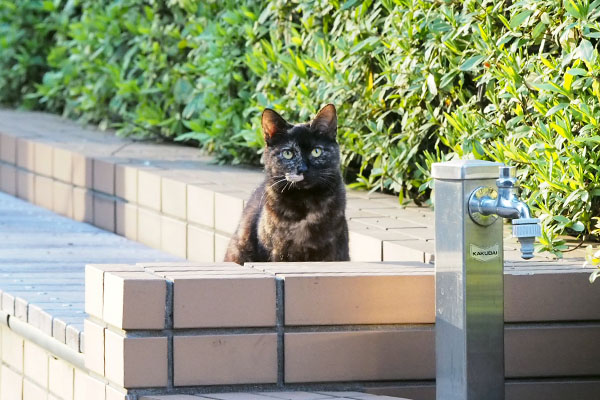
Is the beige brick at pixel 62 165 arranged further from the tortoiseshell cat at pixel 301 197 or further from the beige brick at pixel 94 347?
the beige brick at pixel 94 347

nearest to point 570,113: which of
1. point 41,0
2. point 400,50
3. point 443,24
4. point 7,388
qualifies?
point 443,24

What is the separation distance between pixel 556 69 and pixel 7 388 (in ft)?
7.98

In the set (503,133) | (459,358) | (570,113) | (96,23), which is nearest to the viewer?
(459,358)

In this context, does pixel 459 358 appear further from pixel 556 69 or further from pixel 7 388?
pixel 7 388

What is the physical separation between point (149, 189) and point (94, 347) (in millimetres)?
2865

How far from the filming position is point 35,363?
4.22 m

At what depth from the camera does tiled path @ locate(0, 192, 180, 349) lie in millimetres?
4156

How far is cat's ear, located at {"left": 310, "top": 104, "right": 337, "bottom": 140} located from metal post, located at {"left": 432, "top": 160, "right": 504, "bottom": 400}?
1254 millimetres

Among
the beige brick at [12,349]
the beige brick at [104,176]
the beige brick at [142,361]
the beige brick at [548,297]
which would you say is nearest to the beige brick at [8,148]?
the beige brick at [104,176]

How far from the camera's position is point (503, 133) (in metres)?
4.37

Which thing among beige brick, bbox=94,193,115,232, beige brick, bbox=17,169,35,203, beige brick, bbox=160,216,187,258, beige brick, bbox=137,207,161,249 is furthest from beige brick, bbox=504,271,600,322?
beige brick, bbox=17,169,35,203

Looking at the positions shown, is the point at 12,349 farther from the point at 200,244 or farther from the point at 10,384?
the point at 200,244

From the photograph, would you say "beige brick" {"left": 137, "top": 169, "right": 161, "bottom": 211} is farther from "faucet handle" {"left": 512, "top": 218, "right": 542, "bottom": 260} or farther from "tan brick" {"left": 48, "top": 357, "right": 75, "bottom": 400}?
"faucet handle" {"left": 512, "top": 218, "right": 542, "bottom": 260}

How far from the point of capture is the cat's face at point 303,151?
4.25 metres
